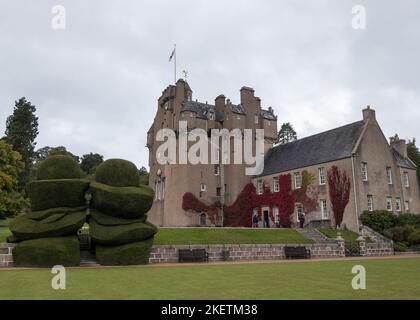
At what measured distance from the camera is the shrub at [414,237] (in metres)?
30.4

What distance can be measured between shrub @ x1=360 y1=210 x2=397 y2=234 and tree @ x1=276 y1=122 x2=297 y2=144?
156 feet

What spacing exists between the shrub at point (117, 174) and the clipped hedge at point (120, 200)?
61 cm

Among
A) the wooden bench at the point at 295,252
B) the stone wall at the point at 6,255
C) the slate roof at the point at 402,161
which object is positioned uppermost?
the slate roof at the point at 402,161

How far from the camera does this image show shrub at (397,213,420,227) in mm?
33531

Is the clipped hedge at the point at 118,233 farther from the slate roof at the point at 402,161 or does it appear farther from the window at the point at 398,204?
the slate roof at the point at 402,161

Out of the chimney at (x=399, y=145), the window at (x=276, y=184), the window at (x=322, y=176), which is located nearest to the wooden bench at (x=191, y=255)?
the window at (x=322, y=176)

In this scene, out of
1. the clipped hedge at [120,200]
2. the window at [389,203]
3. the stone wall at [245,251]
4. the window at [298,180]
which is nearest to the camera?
the clipped hedge at [120,200]

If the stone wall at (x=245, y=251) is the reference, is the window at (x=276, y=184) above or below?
above

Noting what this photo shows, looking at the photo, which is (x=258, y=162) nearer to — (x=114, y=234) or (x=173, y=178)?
(x=173, y=178)

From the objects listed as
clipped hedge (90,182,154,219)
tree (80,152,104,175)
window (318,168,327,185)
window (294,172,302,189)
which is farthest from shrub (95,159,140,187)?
tree (80,152,104,175)

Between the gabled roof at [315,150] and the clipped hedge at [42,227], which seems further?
the gabled roof at [315,150]

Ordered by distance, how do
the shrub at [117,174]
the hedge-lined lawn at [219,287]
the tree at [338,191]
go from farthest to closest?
1. the tree at [338,191]
2. the shrub at [117,174]
3. the hedge-lined lawn at [219,287]

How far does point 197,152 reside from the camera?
4491 centimetres

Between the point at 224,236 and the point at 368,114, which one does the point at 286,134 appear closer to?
the point at 368,114
